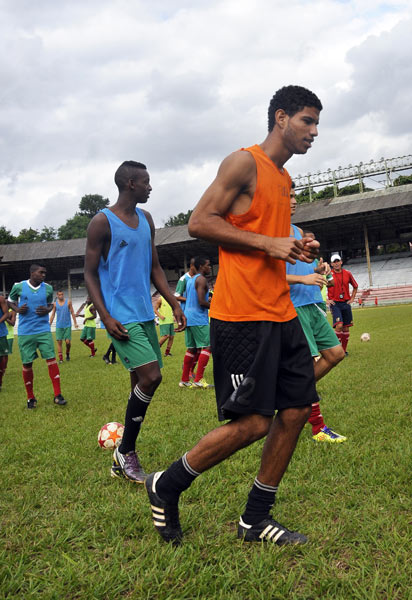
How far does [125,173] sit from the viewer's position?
4.25 meters

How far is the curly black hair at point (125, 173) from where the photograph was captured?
422cm

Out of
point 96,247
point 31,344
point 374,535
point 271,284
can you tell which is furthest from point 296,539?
point 31,344

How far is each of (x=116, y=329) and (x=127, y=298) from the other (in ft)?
1.05

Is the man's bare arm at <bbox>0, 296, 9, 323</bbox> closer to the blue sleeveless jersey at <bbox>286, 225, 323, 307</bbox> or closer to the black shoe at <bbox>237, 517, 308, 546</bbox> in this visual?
the blue sleeveless jersey at <bbox>286, 225, 323, 307</bbox>

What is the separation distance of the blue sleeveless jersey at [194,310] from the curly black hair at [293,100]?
6.04m

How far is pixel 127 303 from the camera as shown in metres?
3.98

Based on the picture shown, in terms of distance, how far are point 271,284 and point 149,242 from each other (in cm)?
185

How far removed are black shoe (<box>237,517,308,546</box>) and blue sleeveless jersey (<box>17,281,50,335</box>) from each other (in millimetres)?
5840

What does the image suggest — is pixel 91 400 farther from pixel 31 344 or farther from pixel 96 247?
pixel 96 247

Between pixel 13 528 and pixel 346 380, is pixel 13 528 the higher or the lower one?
the higher one

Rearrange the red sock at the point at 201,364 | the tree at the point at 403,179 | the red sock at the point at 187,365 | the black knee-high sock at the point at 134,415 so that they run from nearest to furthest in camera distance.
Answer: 1. the black knee-high sock at the point at 134,415
2. the red sock at the point at 201,364
3. the red sock at the point at 187,365
4. the tree at the point at 403,179

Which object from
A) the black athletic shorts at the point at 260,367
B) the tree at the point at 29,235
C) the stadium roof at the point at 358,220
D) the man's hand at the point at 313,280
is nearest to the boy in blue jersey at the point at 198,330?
the man's hand at the point at 313,280

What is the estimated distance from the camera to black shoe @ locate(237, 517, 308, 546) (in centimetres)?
258

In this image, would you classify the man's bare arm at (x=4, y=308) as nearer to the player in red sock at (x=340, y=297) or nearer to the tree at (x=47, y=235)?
the player in red sock at (x=340, y=297)
